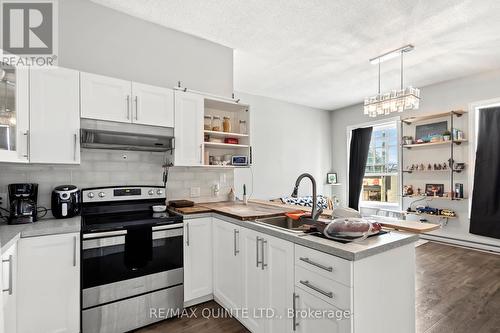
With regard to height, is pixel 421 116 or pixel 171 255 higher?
pixel 421 116

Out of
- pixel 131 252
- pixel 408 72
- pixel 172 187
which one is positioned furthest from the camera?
pixel 408 72

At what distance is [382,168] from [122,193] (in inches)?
203

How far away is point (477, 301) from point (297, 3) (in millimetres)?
3340

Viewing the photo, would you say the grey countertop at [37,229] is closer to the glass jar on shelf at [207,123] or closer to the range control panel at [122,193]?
the range control panel at [122,193]

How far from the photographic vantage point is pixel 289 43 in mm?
3072

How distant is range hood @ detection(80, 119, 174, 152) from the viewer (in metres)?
2.15

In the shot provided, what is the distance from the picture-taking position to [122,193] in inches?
96.1

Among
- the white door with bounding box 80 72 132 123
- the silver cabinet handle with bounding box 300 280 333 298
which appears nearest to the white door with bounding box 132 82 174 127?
the white door with bounding box 80 72 132 123

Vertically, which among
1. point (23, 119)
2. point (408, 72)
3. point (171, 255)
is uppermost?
point (408, 72)

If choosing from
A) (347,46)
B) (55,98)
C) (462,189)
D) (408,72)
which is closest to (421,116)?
(408,72)

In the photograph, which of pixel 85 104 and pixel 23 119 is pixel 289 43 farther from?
pixel 23 119

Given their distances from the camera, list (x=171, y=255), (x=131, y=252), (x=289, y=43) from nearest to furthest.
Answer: (x=131, y=252) → (x=171, y=255) → (x=289, y=43)

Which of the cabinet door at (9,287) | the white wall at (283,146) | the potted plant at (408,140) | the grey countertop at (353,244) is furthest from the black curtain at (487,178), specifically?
the cabinet door at (9,287)

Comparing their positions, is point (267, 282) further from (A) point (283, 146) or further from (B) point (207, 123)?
(A) point (283, 146)
